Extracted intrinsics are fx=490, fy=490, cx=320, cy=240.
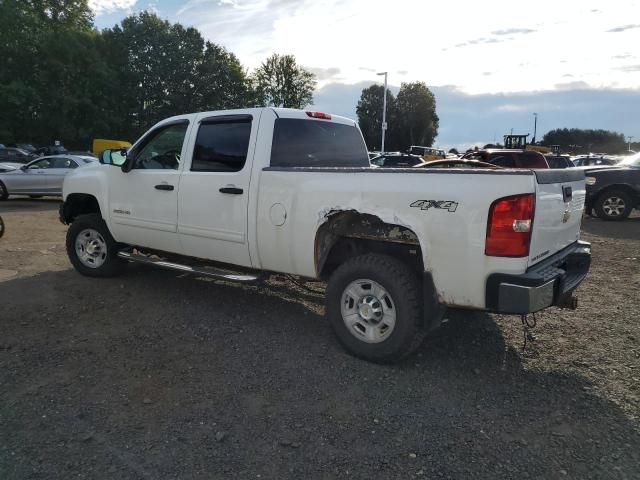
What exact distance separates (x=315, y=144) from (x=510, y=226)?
7.66 ft

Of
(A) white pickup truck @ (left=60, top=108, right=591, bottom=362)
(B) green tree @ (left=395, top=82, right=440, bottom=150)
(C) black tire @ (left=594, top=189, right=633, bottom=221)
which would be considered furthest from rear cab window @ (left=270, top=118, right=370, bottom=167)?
(B) green tree @ (left=395, top=82, right=440, bottom=150)

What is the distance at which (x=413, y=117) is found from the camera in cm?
7756

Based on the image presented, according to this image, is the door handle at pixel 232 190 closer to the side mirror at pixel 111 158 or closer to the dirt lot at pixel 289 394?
the dirt lot at pixel 289 394

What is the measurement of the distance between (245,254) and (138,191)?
175cm

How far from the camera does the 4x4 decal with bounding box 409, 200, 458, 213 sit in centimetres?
327

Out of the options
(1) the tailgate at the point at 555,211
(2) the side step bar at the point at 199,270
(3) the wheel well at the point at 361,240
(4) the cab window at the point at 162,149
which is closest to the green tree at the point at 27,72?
(4) the cab window at the point at 162,149

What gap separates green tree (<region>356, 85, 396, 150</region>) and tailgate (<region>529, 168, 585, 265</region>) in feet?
231

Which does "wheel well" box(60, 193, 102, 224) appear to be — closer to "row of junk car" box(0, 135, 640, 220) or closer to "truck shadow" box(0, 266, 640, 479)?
"row of junk car" box(0, 135, 640, 220)

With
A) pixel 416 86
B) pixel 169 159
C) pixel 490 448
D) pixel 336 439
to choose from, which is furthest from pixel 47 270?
pixel 416 86

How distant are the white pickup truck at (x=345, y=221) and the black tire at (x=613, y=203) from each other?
370 inches

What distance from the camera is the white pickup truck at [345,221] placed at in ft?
10.5

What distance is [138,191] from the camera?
543 cm

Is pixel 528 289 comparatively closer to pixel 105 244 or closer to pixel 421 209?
pixel 421 209

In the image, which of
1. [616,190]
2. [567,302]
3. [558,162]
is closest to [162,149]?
[567,302]
